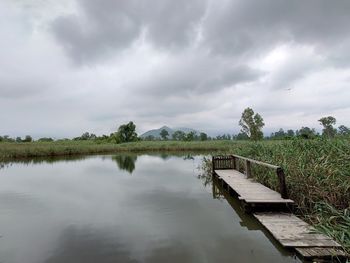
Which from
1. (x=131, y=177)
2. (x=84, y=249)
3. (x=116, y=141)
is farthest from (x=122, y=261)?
(x=116, y=141)

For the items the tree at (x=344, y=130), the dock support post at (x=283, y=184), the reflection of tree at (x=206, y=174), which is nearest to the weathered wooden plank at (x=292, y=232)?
the dock support post at (x=283, y=184)

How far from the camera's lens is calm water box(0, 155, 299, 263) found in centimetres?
468

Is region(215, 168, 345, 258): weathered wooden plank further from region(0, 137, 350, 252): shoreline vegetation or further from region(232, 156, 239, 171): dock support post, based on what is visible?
region(232, 156, 239, 171): dock support post

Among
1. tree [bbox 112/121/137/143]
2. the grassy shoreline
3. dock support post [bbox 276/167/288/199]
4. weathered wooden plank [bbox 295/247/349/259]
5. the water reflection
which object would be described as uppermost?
tree [bbox 112/121/137/143]

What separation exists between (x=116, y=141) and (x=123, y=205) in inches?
1789

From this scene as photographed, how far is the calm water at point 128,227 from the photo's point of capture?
15.4 ft

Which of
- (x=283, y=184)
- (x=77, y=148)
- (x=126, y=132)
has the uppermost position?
(x=126, y=132)

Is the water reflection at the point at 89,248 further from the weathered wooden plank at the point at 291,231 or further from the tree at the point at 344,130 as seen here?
the tree at the point at 344,130

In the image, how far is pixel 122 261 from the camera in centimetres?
445

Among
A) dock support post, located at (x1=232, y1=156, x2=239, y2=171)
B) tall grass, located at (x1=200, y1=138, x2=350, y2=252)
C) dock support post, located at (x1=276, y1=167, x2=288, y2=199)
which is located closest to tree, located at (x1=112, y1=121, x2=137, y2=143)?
dock support post, located at (x1=232, y1=156, x2=239, y2=171)

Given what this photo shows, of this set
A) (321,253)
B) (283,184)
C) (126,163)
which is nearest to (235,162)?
(283,184)

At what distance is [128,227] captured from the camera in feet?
20.4

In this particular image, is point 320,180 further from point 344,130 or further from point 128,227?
point 128,227

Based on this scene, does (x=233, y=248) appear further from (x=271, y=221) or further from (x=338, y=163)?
(x=338, y=163)
